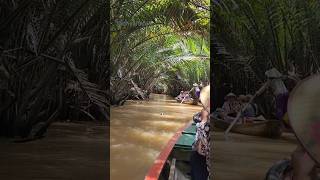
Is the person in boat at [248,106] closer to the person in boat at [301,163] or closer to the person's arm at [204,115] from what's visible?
the person in boat at [301,163]

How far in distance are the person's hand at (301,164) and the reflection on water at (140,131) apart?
0.75 metres

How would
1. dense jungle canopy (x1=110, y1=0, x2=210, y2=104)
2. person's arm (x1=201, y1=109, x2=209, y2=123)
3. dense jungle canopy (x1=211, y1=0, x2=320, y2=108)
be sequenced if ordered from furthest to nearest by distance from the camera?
dense jungle canopy (x1=110, y1=0, x2=210, y2=104)
person's arm (x1=201, y1=109, x2=209, y2=123)
dense jungle canopy (x1=211, y1=0, x2=320, y2=108)

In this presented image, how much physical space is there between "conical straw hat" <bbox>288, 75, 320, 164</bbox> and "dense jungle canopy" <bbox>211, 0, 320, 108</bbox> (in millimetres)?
109

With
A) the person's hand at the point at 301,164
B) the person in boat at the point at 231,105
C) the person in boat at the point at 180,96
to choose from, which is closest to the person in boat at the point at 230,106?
the person in boat at the point at 231,105

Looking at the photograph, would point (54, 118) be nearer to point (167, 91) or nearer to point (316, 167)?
point (167, 91)

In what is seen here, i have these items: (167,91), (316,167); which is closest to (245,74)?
(316,167)

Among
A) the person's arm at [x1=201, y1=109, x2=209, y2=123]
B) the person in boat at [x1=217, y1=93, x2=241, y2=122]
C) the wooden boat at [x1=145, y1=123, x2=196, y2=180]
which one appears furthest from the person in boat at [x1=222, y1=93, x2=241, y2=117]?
the wooden boat at [x1=145, y1=123, x2=196, y2=180]

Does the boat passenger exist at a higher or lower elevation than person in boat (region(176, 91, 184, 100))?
lower

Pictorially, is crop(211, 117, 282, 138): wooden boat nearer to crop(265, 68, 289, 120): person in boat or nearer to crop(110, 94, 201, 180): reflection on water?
crop(265, 68, 289, 120): person in boat

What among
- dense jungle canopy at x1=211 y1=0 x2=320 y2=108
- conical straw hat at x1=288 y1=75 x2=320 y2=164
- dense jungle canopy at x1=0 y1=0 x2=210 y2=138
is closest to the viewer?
conical straw hat at x1=288 y1=75 x2=320 y2=164

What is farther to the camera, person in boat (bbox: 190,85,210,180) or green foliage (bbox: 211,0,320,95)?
person in boat (bbox: 190,85,210,180)

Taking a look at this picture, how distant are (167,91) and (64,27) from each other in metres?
0.83

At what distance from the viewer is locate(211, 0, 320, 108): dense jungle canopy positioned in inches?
84.3

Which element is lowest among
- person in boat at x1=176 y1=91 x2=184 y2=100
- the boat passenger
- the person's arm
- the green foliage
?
the person's arm
